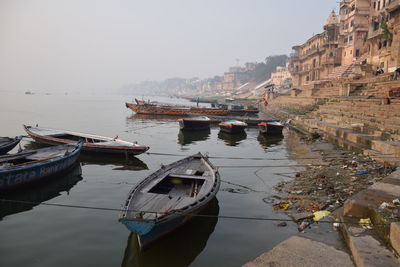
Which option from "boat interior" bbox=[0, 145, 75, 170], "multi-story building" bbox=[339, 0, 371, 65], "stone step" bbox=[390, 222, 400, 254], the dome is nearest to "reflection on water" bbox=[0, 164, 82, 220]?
"boat interior" bbox=[0, 145, 75, 170]

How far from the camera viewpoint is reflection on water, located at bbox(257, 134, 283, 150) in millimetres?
23016

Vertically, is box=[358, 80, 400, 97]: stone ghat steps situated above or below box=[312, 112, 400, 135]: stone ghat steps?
above

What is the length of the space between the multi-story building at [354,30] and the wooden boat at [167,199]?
47.9m

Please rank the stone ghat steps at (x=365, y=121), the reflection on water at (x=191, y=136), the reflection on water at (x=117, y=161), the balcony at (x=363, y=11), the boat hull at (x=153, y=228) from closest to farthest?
the boat hull at (x=153, y=228) < the reflection on water at (x=117, y=161) < the stone ghat steps at (x=365, y=121) < the reflection on water at (x=191, y=136) < the balcony at (x=363, y=11)

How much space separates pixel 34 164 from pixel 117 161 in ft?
16.3

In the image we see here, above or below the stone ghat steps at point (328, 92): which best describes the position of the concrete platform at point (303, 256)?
below

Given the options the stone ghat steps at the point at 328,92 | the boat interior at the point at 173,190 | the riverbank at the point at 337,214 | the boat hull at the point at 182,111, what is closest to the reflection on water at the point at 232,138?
the riverbank at the point at 337,214

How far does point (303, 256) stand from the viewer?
18.5 feet

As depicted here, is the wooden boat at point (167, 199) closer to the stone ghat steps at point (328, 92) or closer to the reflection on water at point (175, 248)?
the reflection on water at point (175, 248)

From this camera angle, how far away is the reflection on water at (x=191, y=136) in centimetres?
2481

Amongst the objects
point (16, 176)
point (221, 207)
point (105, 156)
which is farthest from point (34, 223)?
point (105, 156)

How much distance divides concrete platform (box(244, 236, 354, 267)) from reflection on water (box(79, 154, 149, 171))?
33.0ft

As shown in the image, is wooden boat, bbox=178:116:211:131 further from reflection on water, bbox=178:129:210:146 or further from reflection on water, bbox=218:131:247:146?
reflection on water, bbox=218:131:247:146

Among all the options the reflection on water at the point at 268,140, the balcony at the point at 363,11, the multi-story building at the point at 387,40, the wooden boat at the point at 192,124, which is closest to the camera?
the reflection on water at the point at 268,140
